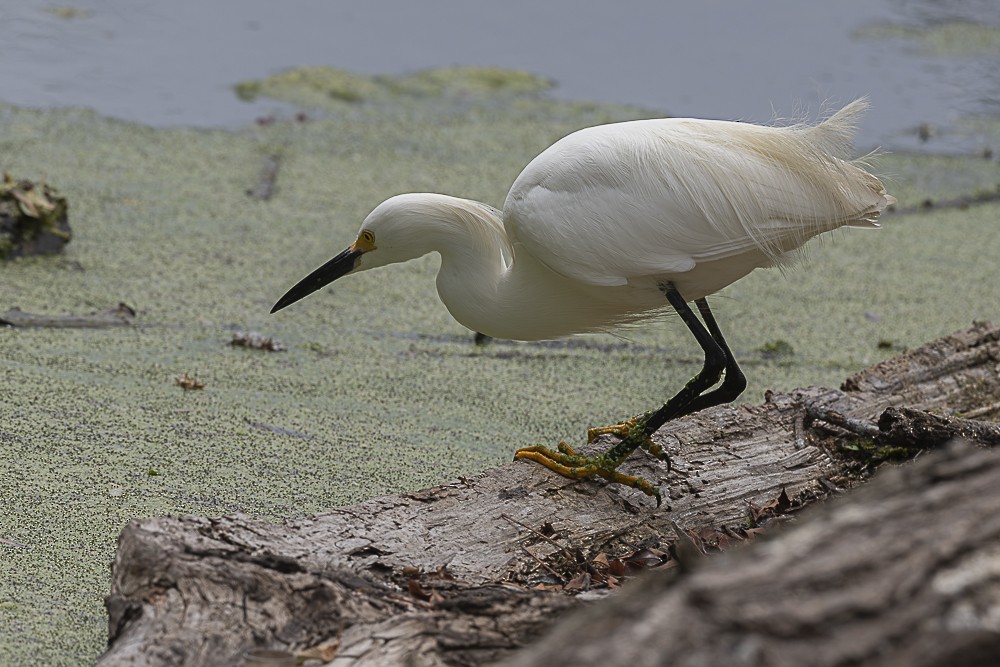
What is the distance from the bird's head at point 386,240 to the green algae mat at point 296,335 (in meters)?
0.47

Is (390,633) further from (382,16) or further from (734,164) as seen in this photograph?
(382,16)

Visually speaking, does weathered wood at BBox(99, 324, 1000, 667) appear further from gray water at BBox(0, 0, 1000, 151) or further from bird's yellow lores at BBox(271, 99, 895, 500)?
gray water at BBox(0, 0, 1000, 151)

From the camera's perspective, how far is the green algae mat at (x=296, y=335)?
7.95 feet

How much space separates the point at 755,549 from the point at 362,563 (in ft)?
3.21

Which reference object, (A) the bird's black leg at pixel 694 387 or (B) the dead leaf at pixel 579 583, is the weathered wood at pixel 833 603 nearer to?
(B) the dead leaf at pixel 579 583

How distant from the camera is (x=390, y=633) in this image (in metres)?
1.53

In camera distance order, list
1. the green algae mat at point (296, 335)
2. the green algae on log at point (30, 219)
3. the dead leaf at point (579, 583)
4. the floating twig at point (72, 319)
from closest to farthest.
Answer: the dead leaf at point (579, 583) → the green algae mat at point (296, 335) → the floating twig at point (72, 319) → the green algae on log at point (30, 219)

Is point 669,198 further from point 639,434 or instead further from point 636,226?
point 639,434

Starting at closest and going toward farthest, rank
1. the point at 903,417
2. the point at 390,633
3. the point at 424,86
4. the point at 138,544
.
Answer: the point at 390,633 → the point at 138,544 → the point at 903,417 → the point at 424,86

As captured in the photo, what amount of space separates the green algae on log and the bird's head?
1.63 m

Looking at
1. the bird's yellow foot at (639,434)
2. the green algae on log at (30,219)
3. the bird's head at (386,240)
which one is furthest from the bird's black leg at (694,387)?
the green algae on log at (30,219)

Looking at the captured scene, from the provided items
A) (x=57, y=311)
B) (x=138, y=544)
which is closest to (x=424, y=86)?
(x=57, y=311)

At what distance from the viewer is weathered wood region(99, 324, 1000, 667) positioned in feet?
5.07

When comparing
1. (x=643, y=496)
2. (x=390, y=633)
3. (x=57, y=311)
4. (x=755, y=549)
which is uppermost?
(x=755, y=549)
